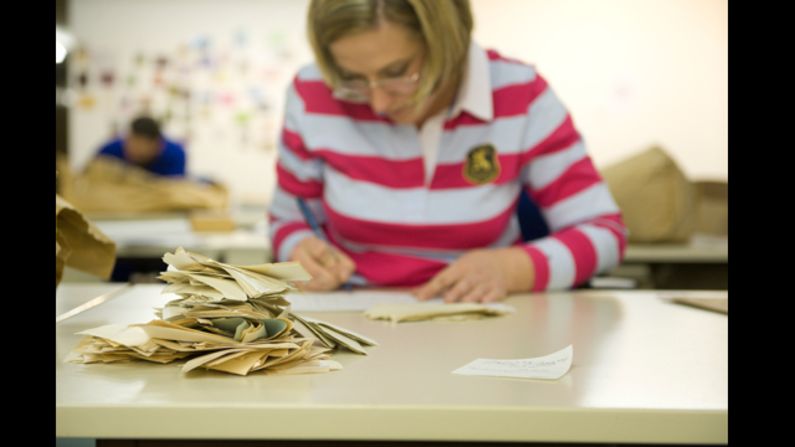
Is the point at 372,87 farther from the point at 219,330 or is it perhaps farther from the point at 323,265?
the point at 219,330

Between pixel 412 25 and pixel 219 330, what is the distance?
28.2 inches

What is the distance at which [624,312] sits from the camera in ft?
3.53

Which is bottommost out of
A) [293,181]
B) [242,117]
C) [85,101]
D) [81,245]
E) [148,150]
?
[81,245]

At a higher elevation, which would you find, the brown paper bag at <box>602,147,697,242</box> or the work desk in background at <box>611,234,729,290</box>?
the brown paper bag at <box>602,147,697,242</box>

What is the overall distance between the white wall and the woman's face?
3.70 meters

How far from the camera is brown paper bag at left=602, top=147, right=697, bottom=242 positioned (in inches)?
94.7

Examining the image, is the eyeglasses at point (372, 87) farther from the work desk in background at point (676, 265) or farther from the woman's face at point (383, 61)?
the work desk in background at point (676, 265)

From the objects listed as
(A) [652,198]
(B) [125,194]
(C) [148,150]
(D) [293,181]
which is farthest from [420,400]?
(C) [148,150]

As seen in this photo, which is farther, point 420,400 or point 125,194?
point 125,194

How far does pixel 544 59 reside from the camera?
17.5 ft

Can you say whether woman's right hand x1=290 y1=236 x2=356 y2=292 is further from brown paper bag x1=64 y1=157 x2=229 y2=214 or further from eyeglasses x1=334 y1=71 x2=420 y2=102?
brown paper bag x1=64 y1=157 x2=229 y2=214

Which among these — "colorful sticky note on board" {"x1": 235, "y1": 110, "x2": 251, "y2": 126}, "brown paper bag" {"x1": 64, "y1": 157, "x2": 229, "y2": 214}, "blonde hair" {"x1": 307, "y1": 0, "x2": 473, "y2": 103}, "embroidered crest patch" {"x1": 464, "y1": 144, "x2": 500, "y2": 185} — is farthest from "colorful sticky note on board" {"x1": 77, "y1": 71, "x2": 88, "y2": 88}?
"embroidered crest patch" {"x1": 464, "y1": 144, "x2": 500, "y2": 185}

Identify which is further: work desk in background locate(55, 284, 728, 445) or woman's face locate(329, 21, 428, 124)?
woman's face locate(329, 21, 428, 124)
